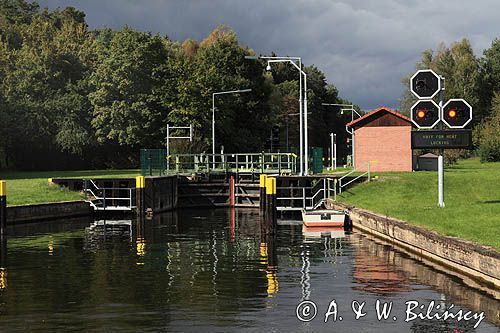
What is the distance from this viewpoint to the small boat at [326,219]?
3722 cm

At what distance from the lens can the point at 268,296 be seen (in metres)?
19.0

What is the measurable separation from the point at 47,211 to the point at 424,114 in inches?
901

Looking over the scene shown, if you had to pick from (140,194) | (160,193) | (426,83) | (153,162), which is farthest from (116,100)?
(426,83)

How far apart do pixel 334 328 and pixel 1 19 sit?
113967 millimetres

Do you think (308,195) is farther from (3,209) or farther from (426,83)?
(3,209)

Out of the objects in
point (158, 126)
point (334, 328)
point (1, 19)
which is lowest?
point (334, 328)

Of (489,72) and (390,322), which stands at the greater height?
(489,72)

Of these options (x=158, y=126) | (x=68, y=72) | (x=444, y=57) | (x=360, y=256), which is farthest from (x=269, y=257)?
(x=444, y=57)

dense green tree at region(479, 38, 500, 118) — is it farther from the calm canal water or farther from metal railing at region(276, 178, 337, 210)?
the calm canal water

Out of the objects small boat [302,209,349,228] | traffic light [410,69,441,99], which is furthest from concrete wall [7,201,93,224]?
traffic light [410,69,441,99]

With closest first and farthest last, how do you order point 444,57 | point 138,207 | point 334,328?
point 334,328 < point 138,207 < point 444,57

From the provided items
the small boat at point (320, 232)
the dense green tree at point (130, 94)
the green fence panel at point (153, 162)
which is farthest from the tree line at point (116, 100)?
the small boat at point (320, 232)

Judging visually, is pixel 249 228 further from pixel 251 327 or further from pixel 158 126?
pixel 158 126

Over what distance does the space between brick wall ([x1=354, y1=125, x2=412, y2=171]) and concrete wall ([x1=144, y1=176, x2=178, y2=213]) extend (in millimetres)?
15056
